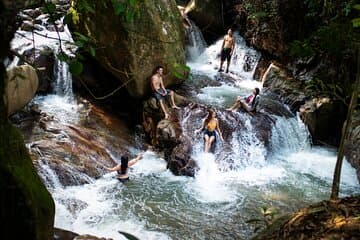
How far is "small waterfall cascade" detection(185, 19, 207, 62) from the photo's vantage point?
14953mm

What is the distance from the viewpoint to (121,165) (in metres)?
8.02

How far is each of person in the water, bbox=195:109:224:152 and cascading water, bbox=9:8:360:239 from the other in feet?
0.61

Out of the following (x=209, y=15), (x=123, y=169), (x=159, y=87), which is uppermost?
(x=209, y=15)

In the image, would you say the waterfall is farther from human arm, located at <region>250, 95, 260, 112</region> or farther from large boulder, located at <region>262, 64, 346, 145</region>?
large boulder, located at <region>262, 64, 346, 145</region>

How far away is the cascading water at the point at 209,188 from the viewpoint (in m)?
6.62

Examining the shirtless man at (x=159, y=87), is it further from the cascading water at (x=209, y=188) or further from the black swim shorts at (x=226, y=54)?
the black swim shorts at (x=226, y=54)

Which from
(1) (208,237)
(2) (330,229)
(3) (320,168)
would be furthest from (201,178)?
(2) (330,229)

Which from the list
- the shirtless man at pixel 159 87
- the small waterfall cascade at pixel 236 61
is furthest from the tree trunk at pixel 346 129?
the small waterfall cascade at pixel 236 61

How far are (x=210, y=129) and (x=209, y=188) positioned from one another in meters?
1.49

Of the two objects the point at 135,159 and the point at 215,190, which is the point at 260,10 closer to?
the point at 135,159

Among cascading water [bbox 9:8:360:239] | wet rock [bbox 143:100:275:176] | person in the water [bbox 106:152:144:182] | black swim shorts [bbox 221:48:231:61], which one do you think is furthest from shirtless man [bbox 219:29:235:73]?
person in the water [bbox 106:152:144:182]

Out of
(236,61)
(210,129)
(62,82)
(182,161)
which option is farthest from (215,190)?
(236,61)

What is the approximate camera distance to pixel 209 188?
8094 mm

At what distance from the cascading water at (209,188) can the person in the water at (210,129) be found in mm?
186
